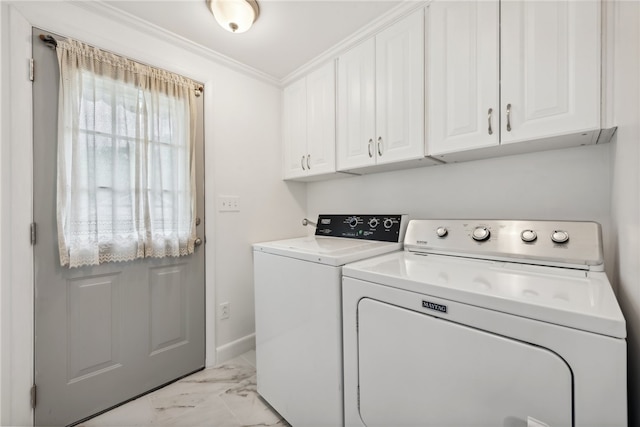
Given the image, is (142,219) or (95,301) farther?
(142,219)

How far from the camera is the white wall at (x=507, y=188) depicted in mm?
1202

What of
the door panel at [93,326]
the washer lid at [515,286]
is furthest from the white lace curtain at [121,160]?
the washer lid at [515,286]

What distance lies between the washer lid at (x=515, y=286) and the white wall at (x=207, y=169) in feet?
4.14

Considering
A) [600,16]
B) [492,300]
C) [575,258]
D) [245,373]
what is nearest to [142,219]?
[245,373]

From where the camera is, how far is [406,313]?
0.92 m

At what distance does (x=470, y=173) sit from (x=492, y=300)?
1032mm

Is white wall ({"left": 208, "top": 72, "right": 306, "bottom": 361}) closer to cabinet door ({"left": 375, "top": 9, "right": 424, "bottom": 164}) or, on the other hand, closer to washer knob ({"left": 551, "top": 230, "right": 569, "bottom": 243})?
cabinet door ({"left": 375, "top": 9, "right": 424, "bottom": 164})

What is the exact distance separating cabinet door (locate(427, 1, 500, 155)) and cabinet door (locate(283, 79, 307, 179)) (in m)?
1.05

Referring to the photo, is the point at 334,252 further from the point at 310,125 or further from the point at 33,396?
the point at 33,396

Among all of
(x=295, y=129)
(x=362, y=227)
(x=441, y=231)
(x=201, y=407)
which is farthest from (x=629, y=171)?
(x=201, y=407)

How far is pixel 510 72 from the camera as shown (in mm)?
1153

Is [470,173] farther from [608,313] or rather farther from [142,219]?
[142,219]

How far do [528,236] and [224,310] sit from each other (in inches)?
79.2

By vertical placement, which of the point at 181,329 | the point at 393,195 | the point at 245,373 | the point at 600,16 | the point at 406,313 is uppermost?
the point at 600,16
